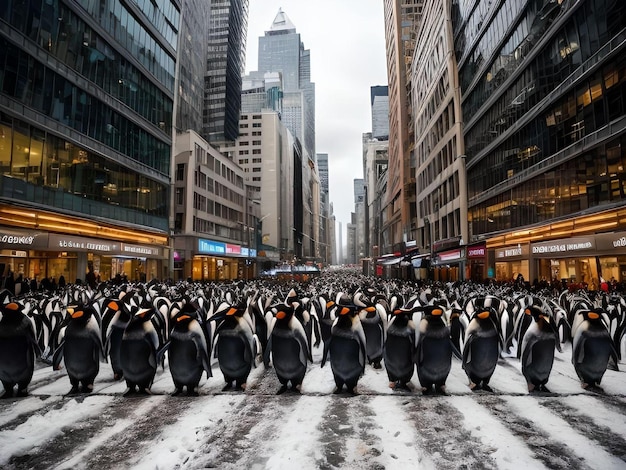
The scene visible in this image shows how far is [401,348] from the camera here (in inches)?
302

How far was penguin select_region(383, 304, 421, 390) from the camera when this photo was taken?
7.66 metres

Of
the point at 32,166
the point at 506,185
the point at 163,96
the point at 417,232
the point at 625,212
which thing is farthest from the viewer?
the point at 417,232

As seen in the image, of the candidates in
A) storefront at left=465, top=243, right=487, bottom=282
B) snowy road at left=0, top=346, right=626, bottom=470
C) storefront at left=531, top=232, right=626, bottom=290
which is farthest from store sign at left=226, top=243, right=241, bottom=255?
snowy road at left=0, top=346, right=626, bottom=470

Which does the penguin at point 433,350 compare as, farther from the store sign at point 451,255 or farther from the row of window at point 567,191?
the store sign at point 451,255

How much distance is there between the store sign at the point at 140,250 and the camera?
104ft

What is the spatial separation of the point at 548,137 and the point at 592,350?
25516mm

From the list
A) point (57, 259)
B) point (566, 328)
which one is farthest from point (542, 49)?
point (57, 259)

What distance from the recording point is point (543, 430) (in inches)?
226

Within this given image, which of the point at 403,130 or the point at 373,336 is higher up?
the point at 403,130

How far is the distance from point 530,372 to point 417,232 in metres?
63.3

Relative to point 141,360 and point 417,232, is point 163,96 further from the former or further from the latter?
point 417,232

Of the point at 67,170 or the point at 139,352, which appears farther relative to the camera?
the point at 67,170

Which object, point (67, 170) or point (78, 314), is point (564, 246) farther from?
point (67, 170)

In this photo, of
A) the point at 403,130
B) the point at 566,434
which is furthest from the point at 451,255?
the point at 403,130
